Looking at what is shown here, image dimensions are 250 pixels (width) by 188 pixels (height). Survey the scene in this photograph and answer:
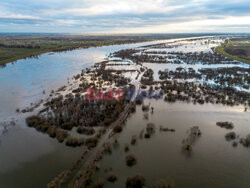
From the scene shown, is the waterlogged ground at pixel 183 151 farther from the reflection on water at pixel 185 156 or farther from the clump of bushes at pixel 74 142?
the clump of bushes at pixel 74 142

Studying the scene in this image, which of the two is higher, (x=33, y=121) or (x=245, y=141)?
(x=33, y=121)

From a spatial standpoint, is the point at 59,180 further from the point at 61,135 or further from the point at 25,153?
the point at 61,135

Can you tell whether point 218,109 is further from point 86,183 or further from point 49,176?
point 49,176

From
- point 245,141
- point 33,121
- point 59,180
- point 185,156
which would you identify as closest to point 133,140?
point 185,156

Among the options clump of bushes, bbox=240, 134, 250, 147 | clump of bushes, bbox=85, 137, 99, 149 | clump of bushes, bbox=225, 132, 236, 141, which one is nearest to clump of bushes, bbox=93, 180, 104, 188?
clump of bushes, bbox=85, 137, 99, 149

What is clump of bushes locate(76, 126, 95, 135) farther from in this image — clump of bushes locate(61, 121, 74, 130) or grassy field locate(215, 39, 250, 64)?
grassy field locate(215, 39, 250, 64)

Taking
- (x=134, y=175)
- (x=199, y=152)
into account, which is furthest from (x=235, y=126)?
(x=134, y=175)
